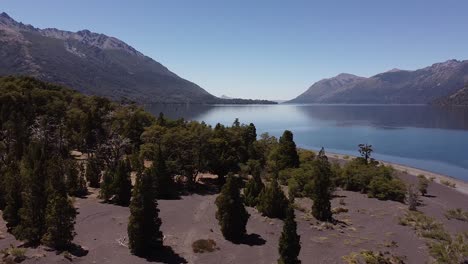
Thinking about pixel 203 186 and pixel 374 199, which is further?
pixel 203 186

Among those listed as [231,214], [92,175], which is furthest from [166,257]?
[92,175]

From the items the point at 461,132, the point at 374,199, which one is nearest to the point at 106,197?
the point at 374,199

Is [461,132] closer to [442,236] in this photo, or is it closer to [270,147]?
[270,147]

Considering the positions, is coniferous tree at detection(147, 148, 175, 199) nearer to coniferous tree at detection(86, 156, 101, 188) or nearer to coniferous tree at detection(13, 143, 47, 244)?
coniferous tree at detection(86, 156, 101, 188)

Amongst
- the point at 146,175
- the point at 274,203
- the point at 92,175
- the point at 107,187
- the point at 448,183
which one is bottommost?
the point at 448,183

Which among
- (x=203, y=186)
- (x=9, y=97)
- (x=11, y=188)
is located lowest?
(x=203, y=186)

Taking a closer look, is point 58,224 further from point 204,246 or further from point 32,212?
point 204,246

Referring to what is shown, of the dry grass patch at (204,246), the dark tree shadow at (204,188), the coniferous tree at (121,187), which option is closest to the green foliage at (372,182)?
the dark tree shadow at (204,188)

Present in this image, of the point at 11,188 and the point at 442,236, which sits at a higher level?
the point at 11,188
